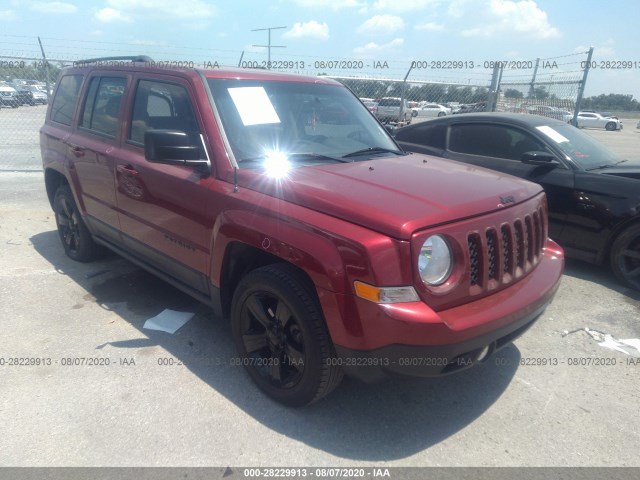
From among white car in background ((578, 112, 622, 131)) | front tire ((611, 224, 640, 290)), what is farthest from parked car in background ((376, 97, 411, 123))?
white car in background ((578, 112, 622, 131))

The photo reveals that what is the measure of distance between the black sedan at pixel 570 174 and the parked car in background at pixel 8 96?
1274cm

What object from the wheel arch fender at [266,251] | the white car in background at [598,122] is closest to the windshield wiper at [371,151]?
the wheel arch fender at [266,251]

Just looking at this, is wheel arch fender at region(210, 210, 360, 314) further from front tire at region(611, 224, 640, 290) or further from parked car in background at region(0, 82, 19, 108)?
parked car in background at region(0, 82, 19, 108)

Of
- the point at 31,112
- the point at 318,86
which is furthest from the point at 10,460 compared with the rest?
the point at 31,112

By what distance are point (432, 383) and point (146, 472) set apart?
1.79 meters

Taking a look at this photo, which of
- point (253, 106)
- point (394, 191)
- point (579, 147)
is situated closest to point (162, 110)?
point (253, 106)

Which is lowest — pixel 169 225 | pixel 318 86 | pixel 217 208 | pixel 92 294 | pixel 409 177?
pixel 92 294

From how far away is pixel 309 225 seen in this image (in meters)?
2.42

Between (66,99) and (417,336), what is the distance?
14.5 feet

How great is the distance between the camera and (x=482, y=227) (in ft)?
8.08

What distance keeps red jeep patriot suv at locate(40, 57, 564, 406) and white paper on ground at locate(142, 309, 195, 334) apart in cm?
43

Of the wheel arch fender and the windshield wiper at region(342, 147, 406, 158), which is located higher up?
the windshield wiper at region(342, 147, 406, 158)

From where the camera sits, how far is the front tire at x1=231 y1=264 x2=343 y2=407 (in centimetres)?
247

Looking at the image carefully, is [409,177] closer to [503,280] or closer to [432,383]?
[503,280]
